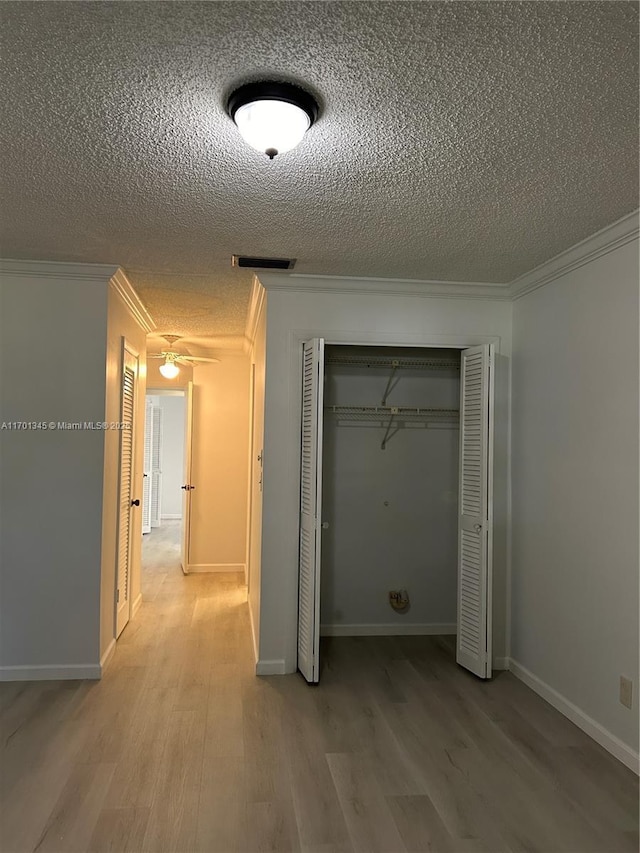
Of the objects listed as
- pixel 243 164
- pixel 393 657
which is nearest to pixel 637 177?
pixel 243 164

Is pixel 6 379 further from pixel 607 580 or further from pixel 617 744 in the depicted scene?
pixel 617 744

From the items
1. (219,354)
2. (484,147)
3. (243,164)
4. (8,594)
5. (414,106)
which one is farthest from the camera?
(219,354)

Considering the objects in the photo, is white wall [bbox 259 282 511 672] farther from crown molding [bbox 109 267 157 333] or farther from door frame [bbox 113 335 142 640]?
door frame [bbox 113 335 142 640]

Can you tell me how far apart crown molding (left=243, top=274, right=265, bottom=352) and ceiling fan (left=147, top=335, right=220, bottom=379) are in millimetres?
871

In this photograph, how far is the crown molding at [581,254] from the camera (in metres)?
2.75

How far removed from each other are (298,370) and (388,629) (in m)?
2.13

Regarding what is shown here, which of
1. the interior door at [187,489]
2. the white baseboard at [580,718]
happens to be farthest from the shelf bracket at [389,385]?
the interior door at [187,489]

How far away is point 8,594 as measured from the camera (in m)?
3.57

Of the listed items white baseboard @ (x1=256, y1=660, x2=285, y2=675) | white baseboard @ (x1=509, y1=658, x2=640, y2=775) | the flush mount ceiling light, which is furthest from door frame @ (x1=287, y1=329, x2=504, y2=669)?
the flush mount ceiling light

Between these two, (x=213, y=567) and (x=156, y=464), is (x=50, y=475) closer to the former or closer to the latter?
(x=213, y=567)

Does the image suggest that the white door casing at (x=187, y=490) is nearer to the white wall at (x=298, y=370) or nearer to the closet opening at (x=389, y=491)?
the closet opening at (x=389, y=491)

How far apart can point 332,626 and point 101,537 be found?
73.2 inches

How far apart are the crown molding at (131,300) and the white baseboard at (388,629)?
2.78m

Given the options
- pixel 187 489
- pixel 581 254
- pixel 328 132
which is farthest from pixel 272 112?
pixel 187 489
